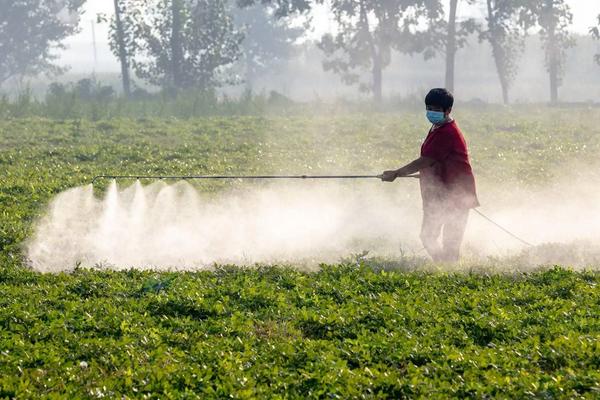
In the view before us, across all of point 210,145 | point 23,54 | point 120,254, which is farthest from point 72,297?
point 23,54

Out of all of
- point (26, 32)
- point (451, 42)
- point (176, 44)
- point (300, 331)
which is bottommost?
point (300, 331)

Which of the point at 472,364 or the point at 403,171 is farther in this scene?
the point at 403,171

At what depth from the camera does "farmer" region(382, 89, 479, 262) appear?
12.6 metres

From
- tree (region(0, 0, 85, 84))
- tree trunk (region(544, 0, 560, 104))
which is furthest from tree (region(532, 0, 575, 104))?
tree (region(0, 0, 85, 84))

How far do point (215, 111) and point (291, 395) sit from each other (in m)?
37.0

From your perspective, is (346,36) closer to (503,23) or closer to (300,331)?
(503,23)

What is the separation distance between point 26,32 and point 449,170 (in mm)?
78433

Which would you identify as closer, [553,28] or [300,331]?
[300,331]

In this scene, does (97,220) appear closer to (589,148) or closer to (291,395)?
(291,395)

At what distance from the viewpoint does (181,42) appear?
6119 cm

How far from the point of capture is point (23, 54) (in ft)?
278

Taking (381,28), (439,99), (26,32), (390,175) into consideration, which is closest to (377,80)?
(381,28)

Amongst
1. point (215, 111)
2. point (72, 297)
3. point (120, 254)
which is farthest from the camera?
point (215, 111)

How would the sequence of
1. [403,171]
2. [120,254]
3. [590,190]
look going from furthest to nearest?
[590,190]
[120,254]
[403,171]
